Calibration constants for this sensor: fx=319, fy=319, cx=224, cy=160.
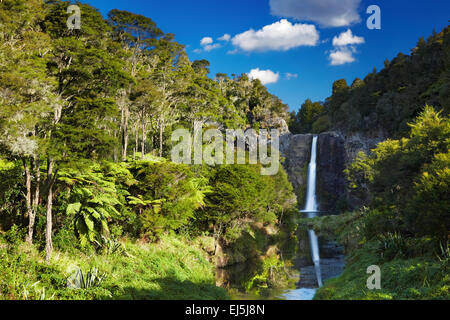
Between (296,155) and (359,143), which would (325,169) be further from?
(359,143)

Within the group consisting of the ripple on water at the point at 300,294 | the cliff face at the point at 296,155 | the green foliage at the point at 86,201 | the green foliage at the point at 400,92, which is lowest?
the ripple on water at the point at 300,294

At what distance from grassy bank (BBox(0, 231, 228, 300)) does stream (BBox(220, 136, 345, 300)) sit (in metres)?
2.20

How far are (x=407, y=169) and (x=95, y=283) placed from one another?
18.8 m

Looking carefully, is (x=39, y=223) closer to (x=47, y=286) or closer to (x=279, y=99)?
(x=47, y=286)

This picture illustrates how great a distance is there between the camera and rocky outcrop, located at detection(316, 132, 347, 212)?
64.3 metres

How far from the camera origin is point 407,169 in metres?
20.2

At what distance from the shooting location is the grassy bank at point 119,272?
11023 mm

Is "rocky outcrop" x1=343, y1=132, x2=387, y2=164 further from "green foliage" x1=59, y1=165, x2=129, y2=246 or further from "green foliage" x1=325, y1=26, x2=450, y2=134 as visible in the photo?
"green foliage" x1=59, y1=165, x2=129, y2=246

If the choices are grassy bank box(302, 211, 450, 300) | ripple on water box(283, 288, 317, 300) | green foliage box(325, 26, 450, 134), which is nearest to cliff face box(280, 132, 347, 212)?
green foliage box(325, 26, 450, 134)

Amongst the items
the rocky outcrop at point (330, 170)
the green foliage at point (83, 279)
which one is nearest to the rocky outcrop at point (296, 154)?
the rocky outcrop at point (330, 170)

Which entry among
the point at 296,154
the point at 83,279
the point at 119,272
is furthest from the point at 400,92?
the point at 83,279

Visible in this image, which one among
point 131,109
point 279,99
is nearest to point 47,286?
point 131,109

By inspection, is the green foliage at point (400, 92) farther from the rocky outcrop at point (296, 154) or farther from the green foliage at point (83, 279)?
the green foliage at point (83, 279)

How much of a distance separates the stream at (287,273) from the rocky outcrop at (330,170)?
2754 cm
